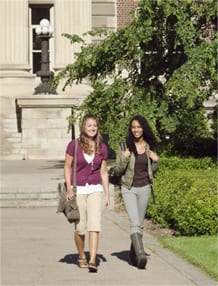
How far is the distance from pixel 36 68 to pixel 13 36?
2048mm

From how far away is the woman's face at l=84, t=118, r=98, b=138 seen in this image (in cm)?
935

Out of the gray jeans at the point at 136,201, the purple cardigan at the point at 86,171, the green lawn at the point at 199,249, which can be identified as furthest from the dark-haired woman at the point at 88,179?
the green lawn at the point at 199,249

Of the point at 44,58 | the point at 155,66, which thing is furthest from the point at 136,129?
the point at 44,58

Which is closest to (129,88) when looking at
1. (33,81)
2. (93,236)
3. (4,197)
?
(4,197)

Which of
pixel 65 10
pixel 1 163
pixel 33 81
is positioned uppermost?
pixel 65 10

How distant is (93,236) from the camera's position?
9352 mm

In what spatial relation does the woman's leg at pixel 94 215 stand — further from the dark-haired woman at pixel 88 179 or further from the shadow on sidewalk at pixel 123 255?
the shadow on sidewalk at pixel 123 255

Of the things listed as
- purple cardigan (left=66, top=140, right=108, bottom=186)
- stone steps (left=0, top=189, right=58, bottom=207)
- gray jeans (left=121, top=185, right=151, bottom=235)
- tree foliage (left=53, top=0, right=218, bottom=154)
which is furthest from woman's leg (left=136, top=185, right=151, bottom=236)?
tree foliage (left=53, top=0, right=218, bottom=154)

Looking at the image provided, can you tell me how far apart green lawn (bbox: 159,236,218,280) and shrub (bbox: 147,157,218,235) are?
0.23 metres

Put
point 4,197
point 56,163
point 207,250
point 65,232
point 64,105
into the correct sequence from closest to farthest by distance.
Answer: point 207,250 < point 65,232 < point 4,197 < point 56,163 < point 64,105

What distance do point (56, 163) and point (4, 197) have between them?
319 inches

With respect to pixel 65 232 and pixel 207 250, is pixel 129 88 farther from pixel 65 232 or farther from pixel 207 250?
pixel 207 250

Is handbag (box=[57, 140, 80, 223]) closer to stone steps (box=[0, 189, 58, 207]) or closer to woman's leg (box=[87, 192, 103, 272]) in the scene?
woman's leg (box=[87, 192, 103, 272])

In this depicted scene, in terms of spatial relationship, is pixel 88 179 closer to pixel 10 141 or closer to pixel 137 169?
pixel 137 169
